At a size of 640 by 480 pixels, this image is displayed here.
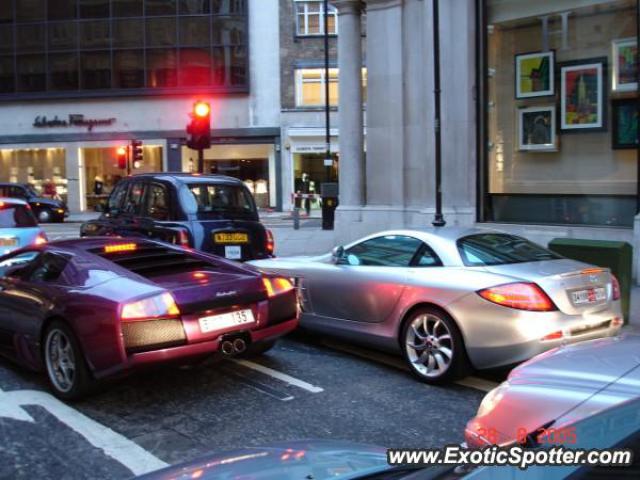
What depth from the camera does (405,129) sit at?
567 inches

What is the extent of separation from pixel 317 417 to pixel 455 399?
1212mm

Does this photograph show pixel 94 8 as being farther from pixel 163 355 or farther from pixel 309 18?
pixel 163 355

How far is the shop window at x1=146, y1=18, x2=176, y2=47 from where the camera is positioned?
36.0 m

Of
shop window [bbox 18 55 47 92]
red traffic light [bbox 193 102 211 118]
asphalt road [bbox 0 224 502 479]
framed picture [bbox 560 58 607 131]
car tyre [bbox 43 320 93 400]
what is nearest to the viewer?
asphalt road [bbox 0 224 502 479]

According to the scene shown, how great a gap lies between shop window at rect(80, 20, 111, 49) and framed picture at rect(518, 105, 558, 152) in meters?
29.2

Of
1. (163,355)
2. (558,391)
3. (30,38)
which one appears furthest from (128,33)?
(558,391)

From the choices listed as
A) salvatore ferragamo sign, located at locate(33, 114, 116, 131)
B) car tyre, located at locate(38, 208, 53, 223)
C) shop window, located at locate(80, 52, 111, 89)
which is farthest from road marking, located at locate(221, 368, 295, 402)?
shop window, located at locate(80, 52, 111, 89)

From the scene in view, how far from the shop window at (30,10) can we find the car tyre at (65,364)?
36388mm

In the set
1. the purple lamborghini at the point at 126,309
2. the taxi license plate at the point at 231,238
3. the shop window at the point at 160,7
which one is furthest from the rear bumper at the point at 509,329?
the shop window at the point at 160,7

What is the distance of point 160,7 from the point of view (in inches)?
1419

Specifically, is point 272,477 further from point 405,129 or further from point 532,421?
point 405,129

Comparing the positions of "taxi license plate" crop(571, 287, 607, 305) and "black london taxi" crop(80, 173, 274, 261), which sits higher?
"black london taxi" crop(80, 173, 274, 261)

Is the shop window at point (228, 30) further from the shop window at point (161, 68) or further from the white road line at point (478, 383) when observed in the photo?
the white road line at point (478, 383)

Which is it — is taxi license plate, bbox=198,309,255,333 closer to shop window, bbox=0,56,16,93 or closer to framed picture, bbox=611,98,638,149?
framed picture, bbox=611,98,638,149
